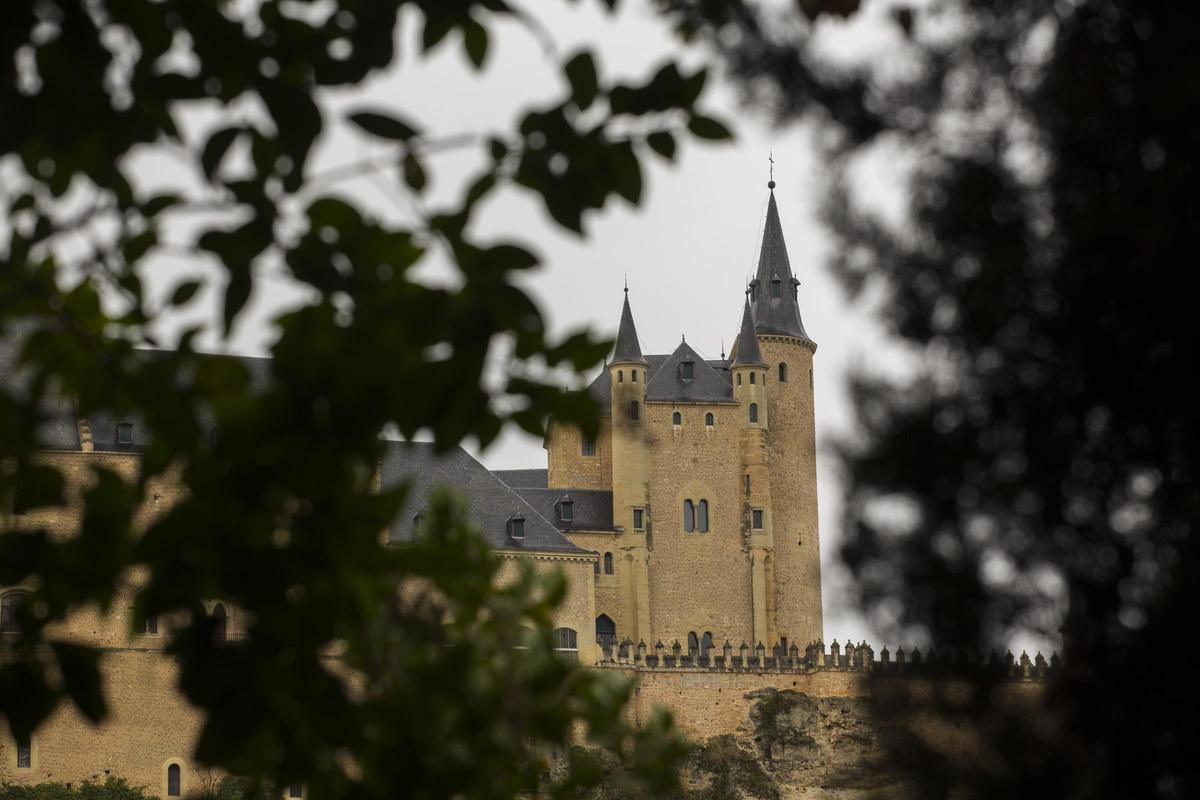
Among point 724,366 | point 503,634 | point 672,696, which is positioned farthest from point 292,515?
point 724,366

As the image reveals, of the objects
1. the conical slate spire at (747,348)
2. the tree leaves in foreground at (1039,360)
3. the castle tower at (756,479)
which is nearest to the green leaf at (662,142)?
the tree leaves in foreground at (1039,360)

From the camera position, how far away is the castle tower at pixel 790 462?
59.8 metres

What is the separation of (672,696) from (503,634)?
52124 mm

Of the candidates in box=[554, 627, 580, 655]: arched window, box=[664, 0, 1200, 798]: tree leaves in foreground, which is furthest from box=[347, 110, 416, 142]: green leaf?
box=[554, 627, 580, 655]: arched window

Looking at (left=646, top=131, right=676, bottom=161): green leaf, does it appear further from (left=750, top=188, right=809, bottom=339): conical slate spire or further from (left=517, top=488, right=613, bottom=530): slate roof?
(left=750, top=188, right=809, bottom=339): conical slate spire

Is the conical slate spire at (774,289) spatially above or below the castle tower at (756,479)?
above

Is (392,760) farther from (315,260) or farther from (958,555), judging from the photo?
(958,555)

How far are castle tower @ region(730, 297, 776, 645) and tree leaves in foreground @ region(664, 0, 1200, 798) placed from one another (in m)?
54.5

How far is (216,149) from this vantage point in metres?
3.70

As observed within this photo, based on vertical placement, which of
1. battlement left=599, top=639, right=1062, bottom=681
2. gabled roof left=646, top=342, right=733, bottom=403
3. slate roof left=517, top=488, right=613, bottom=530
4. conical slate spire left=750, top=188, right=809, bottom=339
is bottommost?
battlement left=599, top=639, right=1062, bottom=681

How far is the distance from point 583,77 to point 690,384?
2256 inches

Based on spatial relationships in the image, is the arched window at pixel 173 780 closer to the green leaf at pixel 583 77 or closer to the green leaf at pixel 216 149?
the green leaf at pixel 216 149

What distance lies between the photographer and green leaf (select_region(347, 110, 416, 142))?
3.62m

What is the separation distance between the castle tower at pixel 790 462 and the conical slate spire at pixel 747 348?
819mm
